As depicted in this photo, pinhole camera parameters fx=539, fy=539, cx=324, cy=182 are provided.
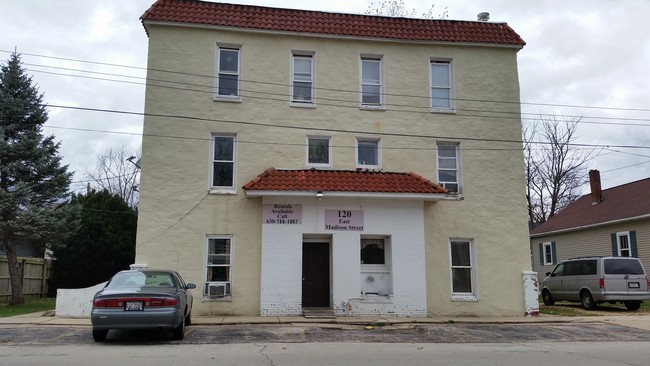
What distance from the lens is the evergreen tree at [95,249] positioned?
25609 mm

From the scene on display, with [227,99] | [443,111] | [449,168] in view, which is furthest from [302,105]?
[449,168]

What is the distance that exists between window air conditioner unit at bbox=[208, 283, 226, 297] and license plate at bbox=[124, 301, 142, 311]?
231 inches

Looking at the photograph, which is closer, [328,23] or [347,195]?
[347,195]

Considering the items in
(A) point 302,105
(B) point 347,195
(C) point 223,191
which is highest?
(A) point 302,105

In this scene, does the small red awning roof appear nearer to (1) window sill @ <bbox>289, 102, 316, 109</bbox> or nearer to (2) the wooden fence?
(1) window sill @ <bbox>289, 102, 316, 109</bbox>

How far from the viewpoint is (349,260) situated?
648 inches

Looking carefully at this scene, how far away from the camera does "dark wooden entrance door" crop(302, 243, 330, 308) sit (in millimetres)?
16984

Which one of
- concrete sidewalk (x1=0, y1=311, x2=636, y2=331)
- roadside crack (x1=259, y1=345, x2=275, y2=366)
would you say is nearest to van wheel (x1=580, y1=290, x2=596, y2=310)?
concrete sidewalk (x1=0, y1=311, x2=636, y2=331)

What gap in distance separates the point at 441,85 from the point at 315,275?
7.97m

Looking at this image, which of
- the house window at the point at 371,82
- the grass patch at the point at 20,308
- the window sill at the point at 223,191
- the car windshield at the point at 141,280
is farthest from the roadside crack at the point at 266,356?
the house window at the point at 371,82

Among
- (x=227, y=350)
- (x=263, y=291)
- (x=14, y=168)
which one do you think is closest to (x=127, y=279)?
(x=227, y=350)

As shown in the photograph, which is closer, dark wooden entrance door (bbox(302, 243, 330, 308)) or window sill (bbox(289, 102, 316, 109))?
dark wooden entrance door (bbox(302, 243, 330, 308))

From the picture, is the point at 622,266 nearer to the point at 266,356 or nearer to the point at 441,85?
the point at 441,85

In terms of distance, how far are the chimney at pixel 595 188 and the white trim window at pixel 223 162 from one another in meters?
23.2
